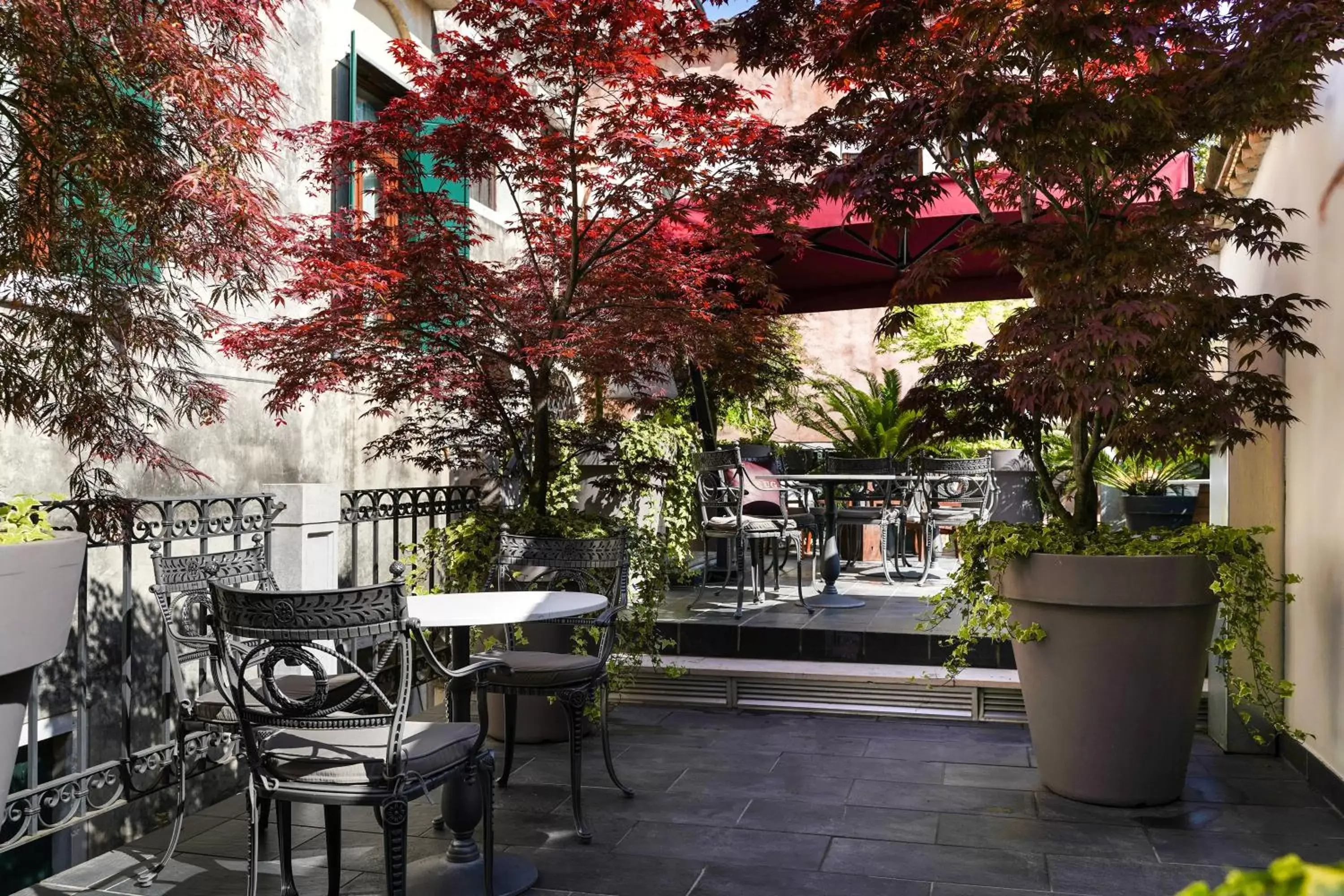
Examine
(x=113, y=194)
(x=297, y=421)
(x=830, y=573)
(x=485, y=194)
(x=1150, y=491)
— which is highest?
(x=485, y=194)

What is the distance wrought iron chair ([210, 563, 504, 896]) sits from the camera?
274 cm

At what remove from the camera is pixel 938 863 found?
11.9 feet

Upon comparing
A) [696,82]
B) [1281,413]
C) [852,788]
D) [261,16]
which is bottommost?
[852,788]

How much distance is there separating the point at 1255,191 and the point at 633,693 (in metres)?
4.24

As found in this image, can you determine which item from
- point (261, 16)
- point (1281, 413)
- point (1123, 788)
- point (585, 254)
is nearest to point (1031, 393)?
point (1281, 413)

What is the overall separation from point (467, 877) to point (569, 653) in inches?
65.8

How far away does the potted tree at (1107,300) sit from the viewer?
12.5 feet

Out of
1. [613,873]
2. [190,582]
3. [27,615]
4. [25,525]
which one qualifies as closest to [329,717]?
[27,615]

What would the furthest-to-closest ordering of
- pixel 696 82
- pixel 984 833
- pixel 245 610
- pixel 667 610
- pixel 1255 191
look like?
pixel 667 610, pixel 1255 191, pixel 696 82, pixel 984 833, pixel 245 610

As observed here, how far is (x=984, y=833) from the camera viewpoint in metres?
3.92

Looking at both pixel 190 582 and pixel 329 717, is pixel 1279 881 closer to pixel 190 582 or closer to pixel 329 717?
pixel 329 717

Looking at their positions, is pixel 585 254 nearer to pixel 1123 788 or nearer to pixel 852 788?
pixel 852 788

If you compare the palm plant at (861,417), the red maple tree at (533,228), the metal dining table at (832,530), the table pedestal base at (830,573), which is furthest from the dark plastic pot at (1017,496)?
the red maple tree at (533,228)

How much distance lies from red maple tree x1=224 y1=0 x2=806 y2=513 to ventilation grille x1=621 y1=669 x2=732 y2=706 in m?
1.30
